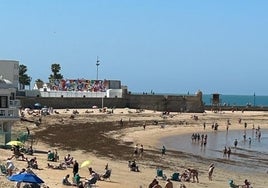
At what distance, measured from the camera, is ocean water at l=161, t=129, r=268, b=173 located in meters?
39.2

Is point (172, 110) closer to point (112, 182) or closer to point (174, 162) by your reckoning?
point (174, 162)

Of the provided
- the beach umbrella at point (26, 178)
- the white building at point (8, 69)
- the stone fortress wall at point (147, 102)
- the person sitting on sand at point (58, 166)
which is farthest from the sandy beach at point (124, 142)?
the white building at point (8, 69)

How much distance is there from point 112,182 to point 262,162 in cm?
1821

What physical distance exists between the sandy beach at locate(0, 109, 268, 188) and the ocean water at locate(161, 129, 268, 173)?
1142mm

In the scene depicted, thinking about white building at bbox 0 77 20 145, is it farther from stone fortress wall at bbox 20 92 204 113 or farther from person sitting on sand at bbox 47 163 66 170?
stone fortress wall at bbox 20 92 204 113

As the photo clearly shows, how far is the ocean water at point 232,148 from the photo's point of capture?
128 ft

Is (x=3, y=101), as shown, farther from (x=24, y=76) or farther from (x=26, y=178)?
(x=24, y=76)

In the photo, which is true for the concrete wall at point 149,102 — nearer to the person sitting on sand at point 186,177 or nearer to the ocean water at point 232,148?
the ocean water at point 232,148

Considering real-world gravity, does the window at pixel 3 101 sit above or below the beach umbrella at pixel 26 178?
above

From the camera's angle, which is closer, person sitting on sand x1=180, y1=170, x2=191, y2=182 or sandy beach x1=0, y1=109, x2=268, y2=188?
sandy beach x1=0, y1=109, x2=268, y2=188

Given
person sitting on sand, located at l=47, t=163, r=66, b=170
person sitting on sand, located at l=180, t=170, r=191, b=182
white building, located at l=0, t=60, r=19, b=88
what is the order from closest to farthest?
person sitting on sand, located at l=47, t=163, r=66, b=170
person sitting on sand, located at l=180, t=170, r=191, b=182
white building, located at l=0, t=60, r=19, b=88

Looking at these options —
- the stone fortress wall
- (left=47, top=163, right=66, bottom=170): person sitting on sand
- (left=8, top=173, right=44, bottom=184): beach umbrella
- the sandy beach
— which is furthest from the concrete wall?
(left=8, top=173, right=44, bottom=184): beach umbrella

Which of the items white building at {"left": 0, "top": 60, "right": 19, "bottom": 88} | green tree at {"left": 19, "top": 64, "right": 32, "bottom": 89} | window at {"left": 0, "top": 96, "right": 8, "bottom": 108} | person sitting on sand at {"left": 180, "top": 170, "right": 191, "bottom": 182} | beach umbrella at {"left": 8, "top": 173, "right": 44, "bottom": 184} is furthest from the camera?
green tree at {"left": 19, "top": 64, "right": 32, "bottom": 89}

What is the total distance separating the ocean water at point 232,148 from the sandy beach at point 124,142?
3.75 ft
